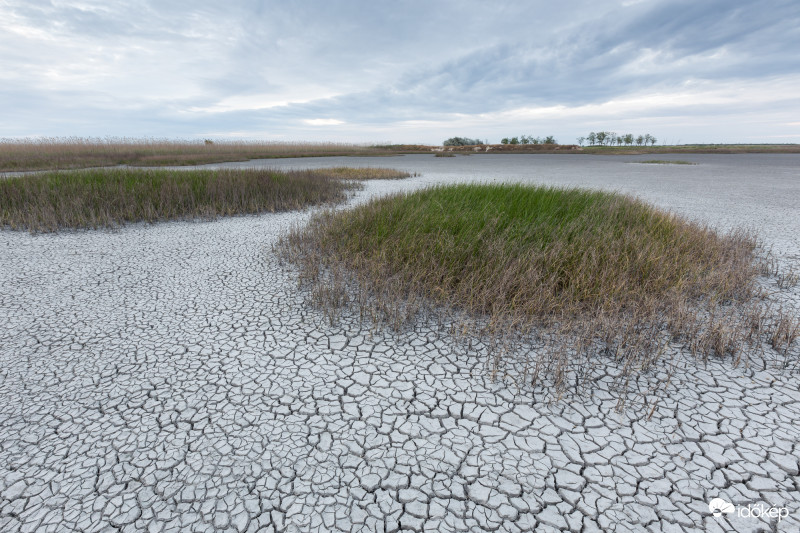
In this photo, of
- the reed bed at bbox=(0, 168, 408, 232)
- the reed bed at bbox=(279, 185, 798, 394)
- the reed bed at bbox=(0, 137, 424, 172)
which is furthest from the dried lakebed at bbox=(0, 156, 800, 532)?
the reed bed at bbox=(0, 137, 424, 172)

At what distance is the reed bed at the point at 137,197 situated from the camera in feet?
21.9

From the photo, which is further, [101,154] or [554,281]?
[101,154]

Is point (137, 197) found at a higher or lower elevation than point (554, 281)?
higher

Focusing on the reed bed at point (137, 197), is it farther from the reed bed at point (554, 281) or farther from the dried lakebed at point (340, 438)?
the dried lakebed at point (340, 438)

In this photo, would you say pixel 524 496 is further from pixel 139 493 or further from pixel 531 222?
pixel 531 222

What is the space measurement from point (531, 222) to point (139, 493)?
498 cm

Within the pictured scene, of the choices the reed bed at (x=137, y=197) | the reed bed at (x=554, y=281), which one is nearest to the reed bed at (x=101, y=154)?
the reed bed at (x=137, y=197)

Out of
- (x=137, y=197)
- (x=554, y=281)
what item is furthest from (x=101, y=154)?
(x=554, y=281)

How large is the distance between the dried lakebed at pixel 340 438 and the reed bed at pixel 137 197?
4475 millimetres

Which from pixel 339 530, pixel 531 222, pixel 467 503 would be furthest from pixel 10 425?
pixel 531 222

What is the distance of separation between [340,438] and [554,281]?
2.54m

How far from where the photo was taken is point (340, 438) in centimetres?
193

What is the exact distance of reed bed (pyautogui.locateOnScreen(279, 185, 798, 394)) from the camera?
2.77 metres

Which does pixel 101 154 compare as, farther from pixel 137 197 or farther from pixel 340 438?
pixel 340 438
